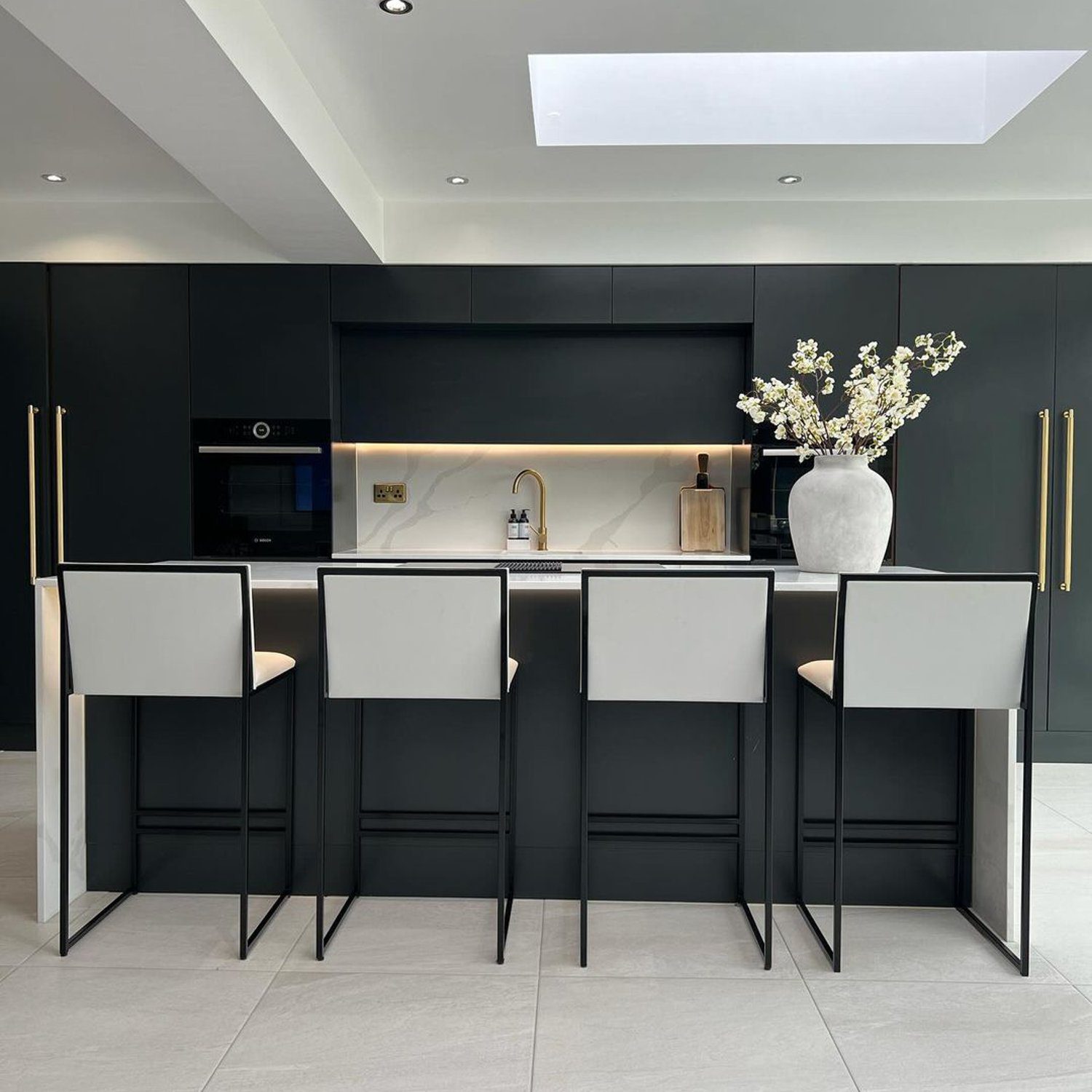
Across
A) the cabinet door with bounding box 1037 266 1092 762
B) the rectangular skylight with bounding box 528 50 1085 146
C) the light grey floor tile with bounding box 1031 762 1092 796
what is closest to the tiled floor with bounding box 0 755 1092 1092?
the light grey floor tile with bounding box 1031 762 1092 796

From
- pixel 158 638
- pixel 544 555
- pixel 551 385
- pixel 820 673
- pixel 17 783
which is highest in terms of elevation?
pixel 551 385

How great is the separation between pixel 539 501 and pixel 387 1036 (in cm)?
316

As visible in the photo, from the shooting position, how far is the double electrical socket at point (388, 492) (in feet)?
16.2

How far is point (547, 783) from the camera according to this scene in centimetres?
279

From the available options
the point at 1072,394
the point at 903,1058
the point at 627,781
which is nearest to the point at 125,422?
the point at 627,781

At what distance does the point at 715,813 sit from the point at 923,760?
24.4 inches

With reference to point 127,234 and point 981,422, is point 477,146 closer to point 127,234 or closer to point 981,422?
point 127,234

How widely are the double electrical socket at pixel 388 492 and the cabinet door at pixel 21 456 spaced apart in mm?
1523

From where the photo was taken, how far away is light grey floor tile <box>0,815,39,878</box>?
3006 mm

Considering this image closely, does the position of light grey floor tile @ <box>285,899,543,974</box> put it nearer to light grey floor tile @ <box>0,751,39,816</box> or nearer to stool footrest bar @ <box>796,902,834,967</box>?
stool footrest bar @ <box>796,902,834,967</box>

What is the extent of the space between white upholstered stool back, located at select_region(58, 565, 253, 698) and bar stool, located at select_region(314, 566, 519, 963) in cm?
22

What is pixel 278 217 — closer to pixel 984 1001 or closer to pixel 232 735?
pixel 232 735

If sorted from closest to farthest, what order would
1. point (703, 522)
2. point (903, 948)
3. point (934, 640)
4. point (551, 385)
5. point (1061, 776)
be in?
point (934, 640), point (903, 948), point (1061, 776), point (551, 385), point (703, 522)

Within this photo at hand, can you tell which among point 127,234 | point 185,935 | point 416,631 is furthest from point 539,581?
point 127,234
